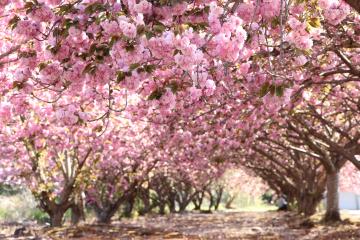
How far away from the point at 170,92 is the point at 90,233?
478 inches

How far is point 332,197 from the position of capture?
18594mm

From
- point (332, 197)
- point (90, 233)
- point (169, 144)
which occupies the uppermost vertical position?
point (169, 144)

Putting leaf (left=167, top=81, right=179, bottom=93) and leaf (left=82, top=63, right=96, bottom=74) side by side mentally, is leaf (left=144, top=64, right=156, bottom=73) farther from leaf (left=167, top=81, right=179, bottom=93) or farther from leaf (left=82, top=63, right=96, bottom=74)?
leaf (left=82, top=63, right=96, bottom=74)

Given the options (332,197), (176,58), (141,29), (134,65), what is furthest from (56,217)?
(176,58)

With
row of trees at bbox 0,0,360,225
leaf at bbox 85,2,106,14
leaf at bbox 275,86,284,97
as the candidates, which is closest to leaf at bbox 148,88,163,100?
row of trees at bbox 0,0,360,225

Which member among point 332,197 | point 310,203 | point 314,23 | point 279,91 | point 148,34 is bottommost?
point 279,91

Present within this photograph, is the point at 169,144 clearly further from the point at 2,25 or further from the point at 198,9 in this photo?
the point at 198,9

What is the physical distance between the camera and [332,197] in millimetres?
18594

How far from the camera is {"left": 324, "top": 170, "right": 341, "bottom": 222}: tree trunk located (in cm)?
1814

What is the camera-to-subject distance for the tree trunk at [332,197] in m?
18.1

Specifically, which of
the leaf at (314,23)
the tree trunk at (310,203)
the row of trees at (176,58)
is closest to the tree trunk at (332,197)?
the row of trees at (176,58)

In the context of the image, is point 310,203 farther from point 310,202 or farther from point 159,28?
point 159,28

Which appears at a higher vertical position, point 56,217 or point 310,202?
point 310,202

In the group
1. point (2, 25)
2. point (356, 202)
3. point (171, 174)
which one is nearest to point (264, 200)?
point (356, 202)
